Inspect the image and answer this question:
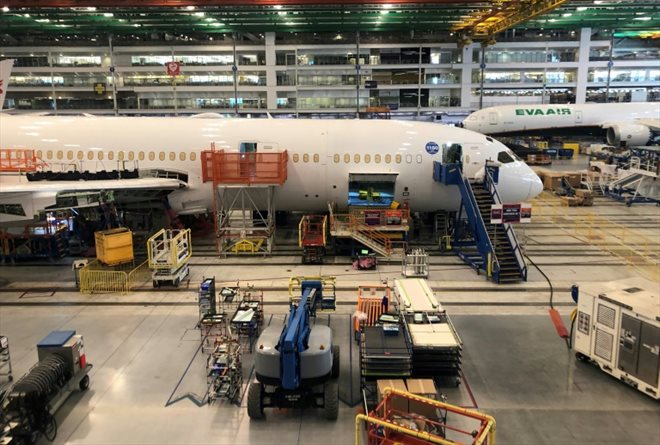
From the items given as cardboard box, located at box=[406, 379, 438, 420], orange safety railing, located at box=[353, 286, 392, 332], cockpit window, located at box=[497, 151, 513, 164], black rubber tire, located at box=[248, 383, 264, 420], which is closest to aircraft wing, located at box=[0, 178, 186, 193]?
orange safety railing, located at box=[353, 286, 392, 332]

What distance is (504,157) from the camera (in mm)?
23641

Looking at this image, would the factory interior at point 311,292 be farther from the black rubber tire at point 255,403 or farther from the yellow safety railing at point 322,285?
the yellow safety railing at point 322,285

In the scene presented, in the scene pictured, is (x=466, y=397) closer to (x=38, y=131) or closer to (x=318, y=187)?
(x=318, y=187)

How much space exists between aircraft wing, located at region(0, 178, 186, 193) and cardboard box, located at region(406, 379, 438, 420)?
1440cm

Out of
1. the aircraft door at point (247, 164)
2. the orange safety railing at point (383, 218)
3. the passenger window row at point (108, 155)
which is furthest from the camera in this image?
the passenger window row at point (108, 155)

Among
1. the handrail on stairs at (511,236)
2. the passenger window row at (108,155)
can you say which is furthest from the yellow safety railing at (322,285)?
the passenger window row at (108,155)

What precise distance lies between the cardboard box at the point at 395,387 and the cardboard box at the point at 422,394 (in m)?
0.10

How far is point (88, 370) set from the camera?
12.1m

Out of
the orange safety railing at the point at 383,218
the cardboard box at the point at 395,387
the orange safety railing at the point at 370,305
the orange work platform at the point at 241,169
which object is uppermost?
the orange work platform at the point at 241,169

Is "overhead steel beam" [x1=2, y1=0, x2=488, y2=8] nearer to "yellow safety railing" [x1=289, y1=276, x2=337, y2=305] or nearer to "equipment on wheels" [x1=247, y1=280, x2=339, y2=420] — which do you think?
"yellow safety railing" [x1=289, y1=276, x2=337, y2=305]

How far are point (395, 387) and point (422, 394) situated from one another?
63 cm

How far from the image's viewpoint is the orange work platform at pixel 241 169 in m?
21.9

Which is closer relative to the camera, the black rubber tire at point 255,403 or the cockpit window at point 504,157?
the black rubber tire at point 255,403

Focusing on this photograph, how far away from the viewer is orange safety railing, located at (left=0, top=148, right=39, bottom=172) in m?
22.3
